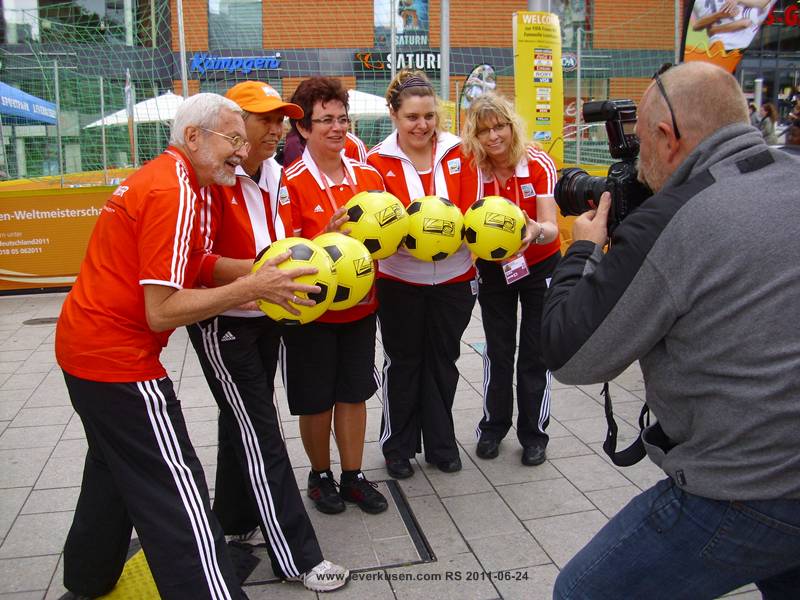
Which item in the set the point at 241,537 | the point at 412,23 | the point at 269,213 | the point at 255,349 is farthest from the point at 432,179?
the point at 412,23

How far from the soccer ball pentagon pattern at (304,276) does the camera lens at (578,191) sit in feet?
2.77

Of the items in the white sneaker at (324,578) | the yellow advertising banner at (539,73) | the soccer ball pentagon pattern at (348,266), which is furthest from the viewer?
the yellow advertising banner at (539,73)

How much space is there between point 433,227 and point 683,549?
202cm

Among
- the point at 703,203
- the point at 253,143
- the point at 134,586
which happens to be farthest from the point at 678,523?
the point at 134,586

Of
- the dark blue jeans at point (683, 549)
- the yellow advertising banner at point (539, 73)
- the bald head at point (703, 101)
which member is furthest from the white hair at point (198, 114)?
the yellow advertising banner at point (539, 73)

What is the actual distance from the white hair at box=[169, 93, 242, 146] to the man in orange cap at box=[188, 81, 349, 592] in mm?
309

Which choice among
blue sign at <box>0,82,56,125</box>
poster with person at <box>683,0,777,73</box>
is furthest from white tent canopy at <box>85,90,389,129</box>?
poster with person at <box>683,0,777,73</box>

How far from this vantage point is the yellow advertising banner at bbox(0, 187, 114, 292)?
9.06 meters

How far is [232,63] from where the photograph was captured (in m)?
14.7

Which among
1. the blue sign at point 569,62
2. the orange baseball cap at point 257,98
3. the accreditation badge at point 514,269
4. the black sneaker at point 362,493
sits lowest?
the black sneaker at point 362,493

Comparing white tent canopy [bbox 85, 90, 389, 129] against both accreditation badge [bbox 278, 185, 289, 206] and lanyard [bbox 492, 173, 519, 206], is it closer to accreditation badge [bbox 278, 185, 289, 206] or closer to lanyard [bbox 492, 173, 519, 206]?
lanyard [bbox 492, 173, 519, 206]

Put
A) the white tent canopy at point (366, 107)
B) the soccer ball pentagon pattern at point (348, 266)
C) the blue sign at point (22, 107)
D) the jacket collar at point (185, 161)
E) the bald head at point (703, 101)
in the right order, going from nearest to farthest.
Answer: the bald head at point (703, 101)
the jacket collar at point (185, 161)
the soccer ball pentagon pattern at point (348, 266)
the blue sign at point (22, 107)
the white tent canopy at point (366, 107)

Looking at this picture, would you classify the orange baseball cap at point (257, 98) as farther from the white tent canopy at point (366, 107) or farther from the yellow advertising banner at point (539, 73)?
the white tent canopy at point (366, 107)

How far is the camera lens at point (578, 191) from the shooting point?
7.55ft
